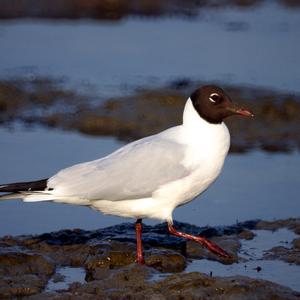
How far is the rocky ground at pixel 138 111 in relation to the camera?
1163cm

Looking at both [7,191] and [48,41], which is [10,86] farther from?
[7,191]

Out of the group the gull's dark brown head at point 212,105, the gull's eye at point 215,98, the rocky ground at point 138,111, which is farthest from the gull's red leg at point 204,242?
the rocky ground at point 138,111

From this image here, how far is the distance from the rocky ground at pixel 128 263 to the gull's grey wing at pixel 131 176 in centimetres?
47

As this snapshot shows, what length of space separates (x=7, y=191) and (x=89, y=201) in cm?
59

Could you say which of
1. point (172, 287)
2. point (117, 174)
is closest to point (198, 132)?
point (117, 174)

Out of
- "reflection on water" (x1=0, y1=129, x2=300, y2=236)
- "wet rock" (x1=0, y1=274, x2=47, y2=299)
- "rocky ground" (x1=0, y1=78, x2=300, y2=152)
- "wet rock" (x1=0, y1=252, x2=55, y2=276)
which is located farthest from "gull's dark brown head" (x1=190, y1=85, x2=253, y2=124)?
"rocky ground" (x1=0, y1=78, x2=300, y2=152)

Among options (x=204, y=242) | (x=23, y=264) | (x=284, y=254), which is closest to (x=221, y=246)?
(x=204, y=242)

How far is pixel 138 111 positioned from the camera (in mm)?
12297

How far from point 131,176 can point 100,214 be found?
1.43m

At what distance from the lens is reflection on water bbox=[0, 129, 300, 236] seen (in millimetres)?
8891

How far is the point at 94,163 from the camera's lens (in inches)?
315

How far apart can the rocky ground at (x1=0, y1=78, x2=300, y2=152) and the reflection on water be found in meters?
0.52

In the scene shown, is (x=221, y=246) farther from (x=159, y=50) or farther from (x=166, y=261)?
(x=159, y=50)

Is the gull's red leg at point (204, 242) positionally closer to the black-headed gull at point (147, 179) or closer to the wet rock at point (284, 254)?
the black-headed gull at point (147, 179)
